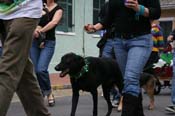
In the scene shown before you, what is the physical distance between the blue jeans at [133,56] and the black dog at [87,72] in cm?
170

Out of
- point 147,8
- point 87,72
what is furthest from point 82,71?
point 147,8

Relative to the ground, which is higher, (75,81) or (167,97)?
(75,81)

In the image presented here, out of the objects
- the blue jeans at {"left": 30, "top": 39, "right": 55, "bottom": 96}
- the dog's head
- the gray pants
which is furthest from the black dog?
the gray pants

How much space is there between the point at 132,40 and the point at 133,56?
18 cm

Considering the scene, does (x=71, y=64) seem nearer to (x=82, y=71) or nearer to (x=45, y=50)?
(x=82, y=71)

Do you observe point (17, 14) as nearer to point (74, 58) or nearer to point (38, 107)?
point (38, 107)

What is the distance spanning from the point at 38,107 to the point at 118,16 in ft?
4.88

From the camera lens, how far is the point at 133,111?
5.53 meters

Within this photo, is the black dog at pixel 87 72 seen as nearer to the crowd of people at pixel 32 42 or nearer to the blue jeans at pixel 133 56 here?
the crowd of people at pixel 32 42

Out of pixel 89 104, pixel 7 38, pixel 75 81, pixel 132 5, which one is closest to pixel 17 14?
pixel 7 38

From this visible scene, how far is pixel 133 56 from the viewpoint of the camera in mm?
5469

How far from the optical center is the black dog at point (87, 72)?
24.0ft

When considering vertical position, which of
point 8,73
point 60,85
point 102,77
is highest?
point 8,73

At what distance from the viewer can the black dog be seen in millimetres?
7305
